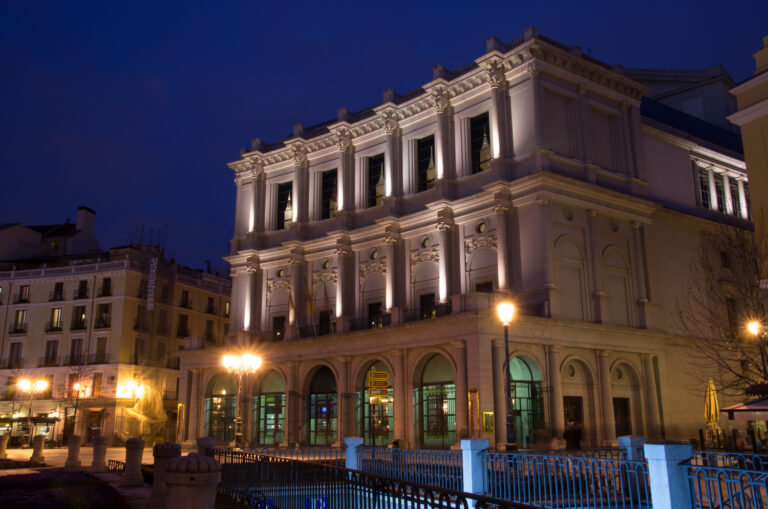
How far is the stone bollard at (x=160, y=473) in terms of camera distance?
13.8 m

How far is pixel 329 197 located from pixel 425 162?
24.7 ft

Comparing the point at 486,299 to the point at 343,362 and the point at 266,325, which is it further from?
the point at 266,325

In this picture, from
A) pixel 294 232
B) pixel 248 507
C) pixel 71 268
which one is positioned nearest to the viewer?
pixel 248 507

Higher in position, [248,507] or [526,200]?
[526,200]

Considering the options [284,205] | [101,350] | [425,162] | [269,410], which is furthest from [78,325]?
[425,162]

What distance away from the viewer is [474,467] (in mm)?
14320

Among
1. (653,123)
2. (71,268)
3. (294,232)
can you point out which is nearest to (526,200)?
(653,123)

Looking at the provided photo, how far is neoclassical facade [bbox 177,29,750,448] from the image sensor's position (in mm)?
31203

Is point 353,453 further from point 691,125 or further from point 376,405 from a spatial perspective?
point 691,125

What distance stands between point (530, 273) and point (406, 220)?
27.4ft

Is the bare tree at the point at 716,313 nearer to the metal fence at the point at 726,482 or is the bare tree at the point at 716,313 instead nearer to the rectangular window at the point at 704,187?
the rectangular window at the point at 704,187

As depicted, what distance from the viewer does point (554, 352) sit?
30.4m

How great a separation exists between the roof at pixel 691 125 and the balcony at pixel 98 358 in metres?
42.2

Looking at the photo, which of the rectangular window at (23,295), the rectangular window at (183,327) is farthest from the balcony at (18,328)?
the rectangular window at (183,327)
